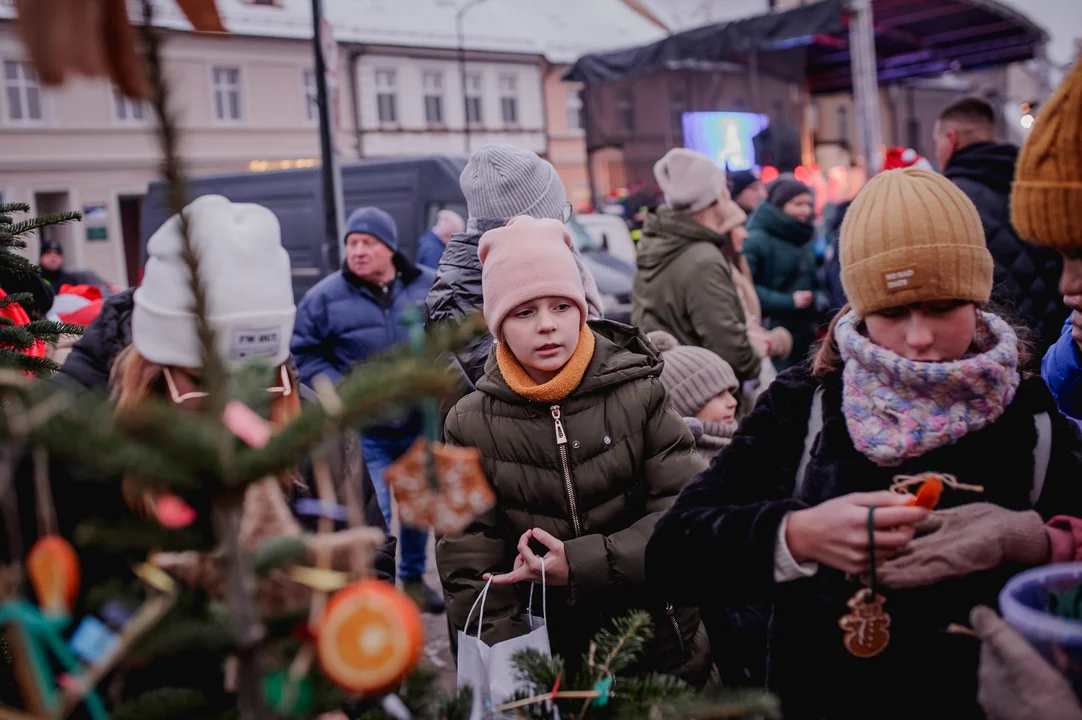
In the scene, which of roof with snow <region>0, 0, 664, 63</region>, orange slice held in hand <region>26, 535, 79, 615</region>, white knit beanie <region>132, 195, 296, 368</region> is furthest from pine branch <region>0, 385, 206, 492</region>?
roof with snow <region>0, 0, 664, 63</region>

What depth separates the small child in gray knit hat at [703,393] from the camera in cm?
324

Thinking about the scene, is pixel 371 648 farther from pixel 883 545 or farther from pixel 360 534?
pixel 883 545

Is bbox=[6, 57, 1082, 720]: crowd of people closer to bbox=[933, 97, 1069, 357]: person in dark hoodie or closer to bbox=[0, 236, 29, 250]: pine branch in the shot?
bbox=[0, 236, 29, 250]: pine branch

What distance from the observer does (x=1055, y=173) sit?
4.68 ft

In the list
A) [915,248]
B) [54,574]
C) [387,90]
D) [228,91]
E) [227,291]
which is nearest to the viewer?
[54,574]

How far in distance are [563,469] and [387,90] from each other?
32849 mm

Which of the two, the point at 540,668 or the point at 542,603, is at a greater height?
the point at 540,668

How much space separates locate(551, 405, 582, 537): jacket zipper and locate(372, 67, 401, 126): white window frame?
31.9 metres

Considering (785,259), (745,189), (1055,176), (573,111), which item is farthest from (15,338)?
(573,111)

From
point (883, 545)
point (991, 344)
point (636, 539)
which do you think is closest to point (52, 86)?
point (883, 545)

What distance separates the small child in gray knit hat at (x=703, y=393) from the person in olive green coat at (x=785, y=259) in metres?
3.12

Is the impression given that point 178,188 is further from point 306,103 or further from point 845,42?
point 306,103

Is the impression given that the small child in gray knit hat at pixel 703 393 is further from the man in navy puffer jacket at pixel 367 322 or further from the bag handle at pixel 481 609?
the man in navy puffer jacket at pixel 367 322

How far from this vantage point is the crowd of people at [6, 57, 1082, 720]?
1.52m
